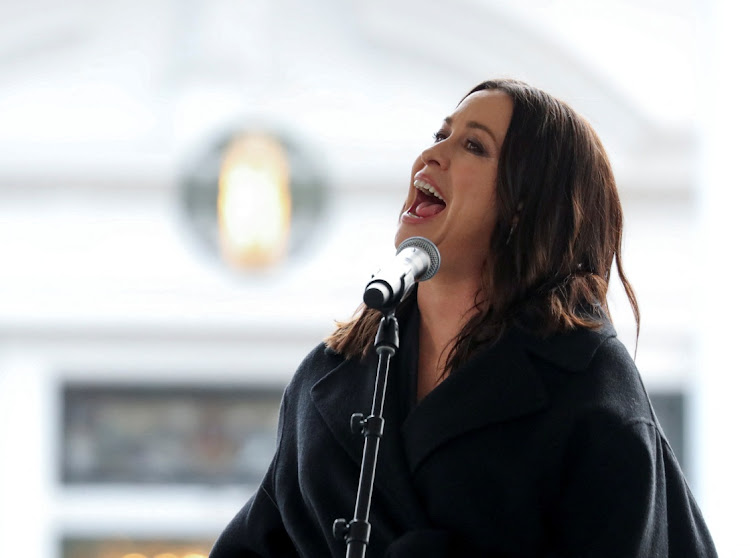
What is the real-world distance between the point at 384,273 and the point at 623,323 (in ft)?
19.2

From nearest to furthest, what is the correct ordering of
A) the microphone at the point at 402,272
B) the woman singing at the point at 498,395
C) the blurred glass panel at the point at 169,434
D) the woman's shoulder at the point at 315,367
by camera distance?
the microphone at the point at 402,272, the woman singing at the point at 498,395, the woman's shoulder at the point at 315,367, the blurred glass panel at the point at 169,434

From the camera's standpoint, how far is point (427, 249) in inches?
63.7

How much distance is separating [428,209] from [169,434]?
21.4ft

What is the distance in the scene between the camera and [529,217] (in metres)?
1.75

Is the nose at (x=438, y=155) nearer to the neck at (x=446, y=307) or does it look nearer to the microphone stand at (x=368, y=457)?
the neck at (x=446, y=307)

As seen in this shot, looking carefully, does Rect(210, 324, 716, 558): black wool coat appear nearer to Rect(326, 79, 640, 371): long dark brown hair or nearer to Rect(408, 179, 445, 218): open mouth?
Rect(326, 79, 640, 371): long dark brown hair

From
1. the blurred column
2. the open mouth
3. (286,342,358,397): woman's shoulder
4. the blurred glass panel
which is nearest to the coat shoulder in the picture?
(286,342,358,397): woman's shoulder

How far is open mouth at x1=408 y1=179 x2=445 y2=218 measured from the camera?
1786mm

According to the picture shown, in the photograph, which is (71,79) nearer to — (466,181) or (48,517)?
(48,517)

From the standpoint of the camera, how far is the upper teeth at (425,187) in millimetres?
1787

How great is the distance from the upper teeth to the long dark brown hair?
0.09 metres

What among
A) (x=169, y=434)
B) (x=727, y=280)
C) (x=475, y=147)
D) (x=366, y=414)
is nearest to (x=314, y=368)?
(x=366, y=414)

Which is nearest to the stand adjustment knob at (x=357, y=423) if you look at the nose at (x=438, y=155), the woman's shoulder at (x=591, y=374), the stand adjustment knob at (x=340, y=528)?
the stand adjustment knob at (x=340, y=528)

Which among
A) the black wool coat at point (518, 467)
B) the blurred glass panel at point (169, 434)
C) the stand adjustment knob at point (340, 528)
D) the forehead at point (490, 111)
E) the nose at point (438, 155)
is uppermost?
the blurred glass panel at point (169, 434)
